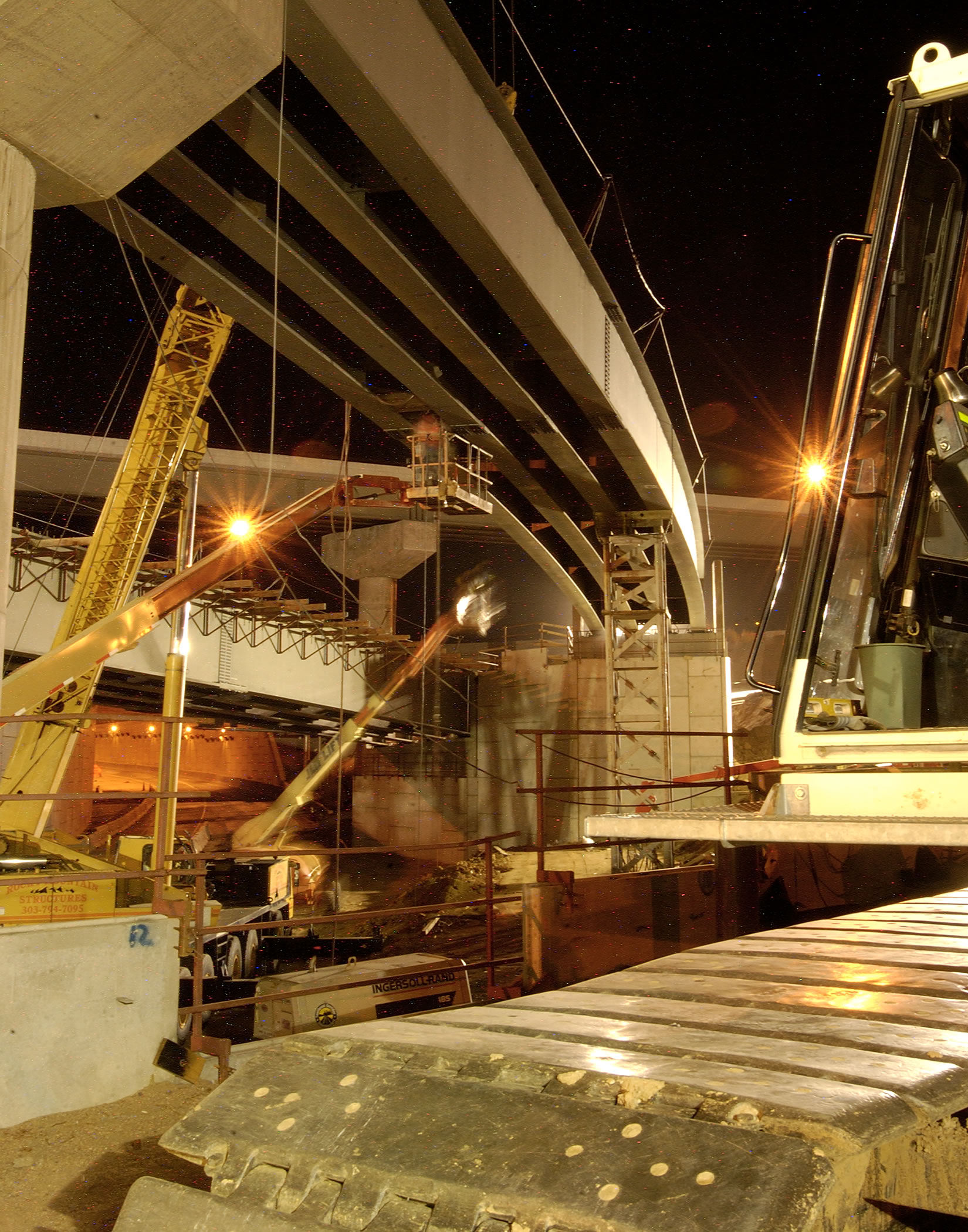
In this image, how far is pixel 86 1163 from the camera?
15.2 feet

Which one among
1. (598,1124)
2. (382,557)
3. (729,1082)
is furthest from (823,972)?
(382,557)

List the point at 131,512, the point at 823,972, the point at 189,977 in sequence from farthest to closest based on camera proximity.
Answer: the point at 131,512 < the point at 189,977 < the point at 823,972

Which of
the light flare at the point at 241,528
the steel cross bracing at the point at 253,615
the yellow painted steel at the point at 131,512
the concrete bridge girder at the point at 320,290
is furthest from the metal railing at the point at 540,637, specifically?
the light flare at the point at 241,528

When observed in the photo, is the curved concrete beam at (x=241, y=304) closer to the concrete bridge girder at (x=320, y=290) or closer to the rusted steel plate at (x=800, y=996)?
the concrete bridge girder at (x=320, y=290)

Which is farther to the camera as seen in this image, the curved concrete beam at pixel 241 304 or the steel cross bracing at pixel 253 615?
the steel cross bracing at pixel 253 615

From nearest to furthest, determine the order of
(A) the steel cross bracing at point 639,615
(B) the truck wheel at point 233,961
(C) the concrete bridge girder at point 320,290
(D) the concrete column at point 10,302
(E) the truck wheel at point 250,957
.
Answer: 1. (D) the concrete column at point 10,302
2. (C) the concrete bridge girder at point 320,290
3. (B) the truck wheel at point 233,961
4. (E) the truck wheel at point 250,957
5. (A) the steel cross bracing at point 639,615

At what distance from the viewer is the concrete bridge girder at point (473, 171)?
24.0 feet

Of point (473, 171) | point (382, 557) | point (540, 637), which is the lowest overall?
point (540, 637)

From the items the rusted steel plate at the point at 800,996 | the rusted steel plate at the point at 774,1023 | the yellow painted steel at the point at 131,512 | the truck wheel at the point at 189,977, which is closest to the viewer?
the rusted steel plate at the point at 774,1023

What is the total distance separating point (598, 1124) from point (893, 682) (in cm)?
277

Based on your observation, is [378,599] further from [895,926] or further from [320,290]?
[895,926]

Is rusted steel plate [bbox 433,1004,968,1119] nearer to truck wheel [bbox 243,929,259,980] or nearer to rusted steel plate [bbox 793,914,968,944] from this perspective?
rusted steel plate [bbox 793,914,968,944]

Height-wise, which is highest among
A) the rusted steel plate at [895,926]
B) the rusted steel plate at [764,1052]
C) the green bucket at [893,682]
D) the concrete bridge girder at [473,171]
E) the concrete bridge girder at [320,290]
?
the concrete bridge girder at [473,171]

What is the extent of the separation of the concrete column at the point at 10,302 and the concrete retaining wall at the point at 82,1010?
6.51 ft
